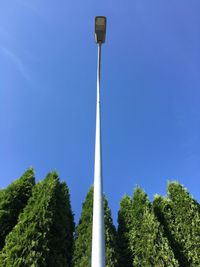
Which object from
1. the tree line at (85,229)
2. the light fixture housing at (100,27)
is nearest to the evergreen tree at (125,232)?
the tree line at (85,229)

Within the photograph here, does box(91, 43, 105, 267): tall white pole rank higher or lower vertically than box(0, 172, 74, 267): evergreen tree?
lower

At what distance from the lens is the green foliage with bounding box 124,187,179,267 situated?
494 inches

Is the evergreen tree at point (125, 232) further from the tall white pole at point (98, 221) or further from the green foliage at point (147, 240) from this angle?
the tall white pole at point (98, 221)

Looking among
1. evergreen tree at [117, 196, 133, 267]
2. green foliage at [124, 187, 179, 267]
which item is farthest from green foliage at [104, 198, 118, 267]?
green foliage at [124, 187, 179, 267]

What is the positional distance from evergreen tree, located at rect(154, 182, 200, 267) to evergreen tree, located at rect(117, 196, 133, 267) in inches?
79.3

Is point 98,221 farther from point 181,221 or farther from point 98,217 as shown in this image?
point 181,221

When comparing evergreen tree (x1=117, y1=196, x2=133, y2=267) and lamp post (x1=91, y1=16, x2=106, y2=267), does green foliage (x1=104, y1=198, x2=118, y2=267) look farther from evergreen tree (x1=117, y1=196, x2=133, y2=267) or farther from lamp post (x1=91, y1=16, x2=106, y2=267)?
lamp post (x1=91, y1=16, x2=106, y2=267)

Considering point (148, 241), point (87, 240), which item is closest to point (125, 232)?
point (148, 241)

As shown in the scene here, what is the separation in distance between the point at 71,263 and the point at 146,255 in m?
3.79

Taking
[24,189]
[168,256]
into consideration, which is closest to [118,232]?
[168,256]

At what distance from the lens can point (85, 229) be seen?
14227 millimetres

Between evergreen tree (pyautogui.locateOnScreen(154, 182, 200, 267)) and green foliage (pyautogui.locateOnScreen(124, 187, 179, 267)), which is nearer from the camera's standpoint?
green foliage (pyautogui.locateOnScreen(124, 187, 179, 267))

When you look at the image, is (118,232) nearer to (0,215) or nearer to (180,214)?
(180,214)

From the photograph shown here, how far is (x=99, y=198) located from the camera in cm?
408
